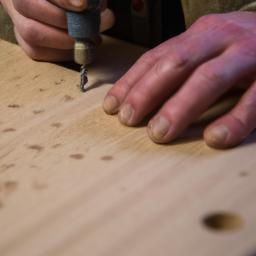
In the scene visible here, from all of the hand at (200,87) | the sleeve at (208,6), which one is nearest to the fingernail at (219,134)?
the hand at (200,87)

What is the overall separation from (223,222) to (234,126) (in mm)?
222

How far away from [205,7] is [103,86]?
1.28ft

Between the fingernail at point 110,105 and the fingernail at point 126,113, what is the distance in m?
0.05

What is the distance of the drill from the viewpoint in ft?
2.67

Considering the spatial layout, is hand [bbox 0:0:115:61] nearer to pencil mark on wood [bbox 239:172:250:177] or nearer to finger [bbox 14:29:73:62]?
finger [bbox 14:29:73:62]

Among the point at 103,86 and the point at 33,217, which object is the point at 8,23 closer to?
the point at 103,86

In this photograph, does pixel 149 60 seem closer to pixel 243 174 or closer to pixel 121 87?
pixel 121 87

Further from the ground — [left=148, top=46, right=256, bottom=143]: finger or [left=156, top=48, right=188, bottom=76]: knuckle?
[left=156, top=48, right=188, bottom=76]: knuckle

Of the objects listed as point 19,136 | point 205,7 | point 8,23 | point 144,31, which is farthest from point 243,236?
point 8,23

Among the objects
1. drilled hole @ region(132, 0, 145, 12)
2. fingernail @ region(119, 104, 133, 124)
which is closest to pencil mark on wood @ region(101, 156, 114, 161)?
fingernail @ region(119, 104, 133, 124)

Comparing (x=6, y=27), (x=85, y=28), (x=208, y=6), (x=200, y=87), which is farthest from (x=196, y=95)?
(x=6, y=27)

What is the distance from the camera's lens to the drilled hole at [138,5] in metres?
1.21

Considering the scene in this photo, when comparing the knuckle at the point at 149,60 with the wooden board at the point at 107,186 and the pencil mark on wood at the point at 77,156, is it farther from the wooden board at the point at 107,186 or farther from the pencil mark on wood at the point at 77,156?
the pencil mark on wood at the point at 77,156

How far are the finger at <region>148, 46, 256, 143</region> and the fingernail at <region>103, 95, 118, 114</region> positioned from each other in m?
0.14
